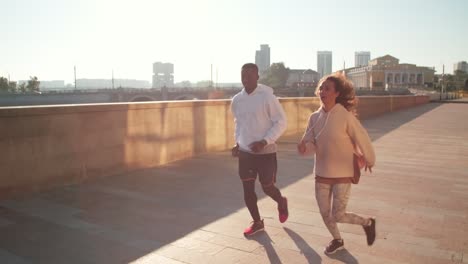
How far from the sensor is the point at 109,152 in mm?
6941

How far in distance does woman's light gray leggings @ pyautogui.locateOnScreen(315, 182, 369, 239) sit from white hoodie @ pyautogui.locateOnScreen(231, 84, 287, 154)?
652mm

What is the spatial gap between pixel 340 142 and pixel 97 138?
428 centimetres

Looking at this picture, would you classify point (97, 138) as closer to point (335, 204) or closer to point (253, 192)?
point (253, 192)

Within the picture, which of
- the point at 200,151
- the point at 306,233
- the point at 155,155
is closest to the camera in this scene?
the point at 306,233

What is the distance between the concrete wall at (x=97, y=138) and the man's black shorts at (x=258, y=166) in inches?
125

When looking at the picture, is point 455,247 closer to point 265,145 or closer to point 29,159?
point 265,145

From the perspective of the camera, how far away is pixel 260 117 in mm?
4062

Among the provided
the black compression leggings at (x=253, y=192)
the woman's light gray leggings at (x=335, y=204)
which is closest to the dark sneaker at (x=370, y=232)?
the woman's light gray leggings at (x=335, y=204)

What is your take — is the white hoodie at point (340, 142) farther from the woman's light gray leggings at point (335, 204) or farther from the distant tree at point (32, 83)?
the distant tree at point (32, 83)

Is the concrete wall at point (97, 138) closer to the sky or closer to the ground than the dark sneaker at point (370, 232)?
closer to the sky

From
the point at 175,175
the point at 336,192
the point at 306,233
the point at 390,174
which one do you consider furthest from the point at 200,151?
the point at 336,192

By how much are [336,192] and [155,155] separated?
15.6 feet

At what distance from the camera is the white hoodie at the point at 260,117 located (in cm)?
405

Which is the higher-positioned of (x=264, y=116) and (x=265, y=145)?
(x=264, y=116)
